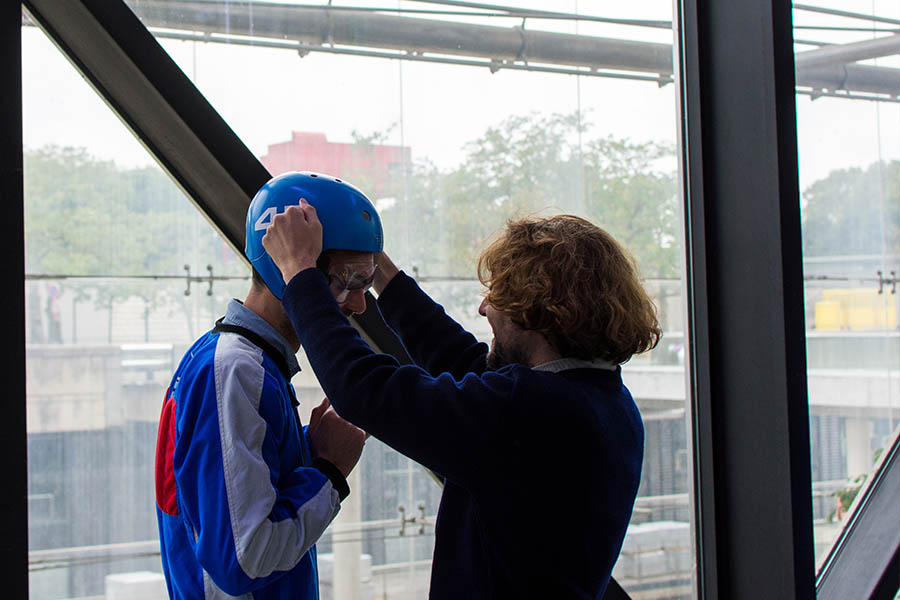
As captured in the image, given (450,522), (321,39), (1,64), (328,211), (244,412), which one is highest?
(321,39)

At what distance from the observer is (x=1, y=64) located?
47.3 inches

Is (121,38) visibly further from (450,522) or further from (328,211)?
(450,522)

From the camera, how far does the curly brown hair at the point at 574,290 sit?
1.26 m

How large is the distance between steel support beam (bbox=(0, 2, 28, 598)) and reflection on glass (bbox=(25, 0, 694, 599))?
1.14m

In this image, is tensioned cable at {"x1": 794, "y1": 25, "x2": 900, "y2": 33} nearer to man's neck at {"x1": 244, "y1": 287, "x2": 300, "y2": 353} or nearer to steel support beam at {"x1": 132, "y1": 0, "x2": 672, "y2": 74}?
steel support beam at {"x1": 132, "y1": 0, "x2": 672, "y2": 74}

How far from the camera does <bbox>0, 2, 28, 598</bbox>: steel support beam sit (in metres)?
1.19

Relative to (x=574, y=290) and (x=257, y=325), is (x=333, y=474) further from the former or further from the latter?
(x=574, y=290)

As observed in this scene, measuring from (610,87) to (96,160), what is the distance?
196 cm

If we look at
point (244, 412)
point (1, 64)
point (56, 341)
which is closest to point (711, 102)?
point (244, 412)

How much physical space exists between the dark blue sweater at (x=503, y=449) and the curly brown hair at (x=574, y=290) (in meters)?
0.06

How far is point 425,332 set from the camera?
1.53 m

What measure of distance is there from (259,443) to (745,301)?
1093mm

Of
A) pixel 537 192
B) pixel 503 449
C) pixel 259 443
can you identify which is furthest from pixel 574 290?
pixel 537 192

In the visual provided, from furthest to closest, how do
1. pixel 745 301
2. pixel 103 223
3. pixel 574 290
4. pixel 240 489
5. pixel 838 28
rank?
pixel 103 223
pixel 838 28
pixel 745 301
pixel 574 290
pixel 240 489
